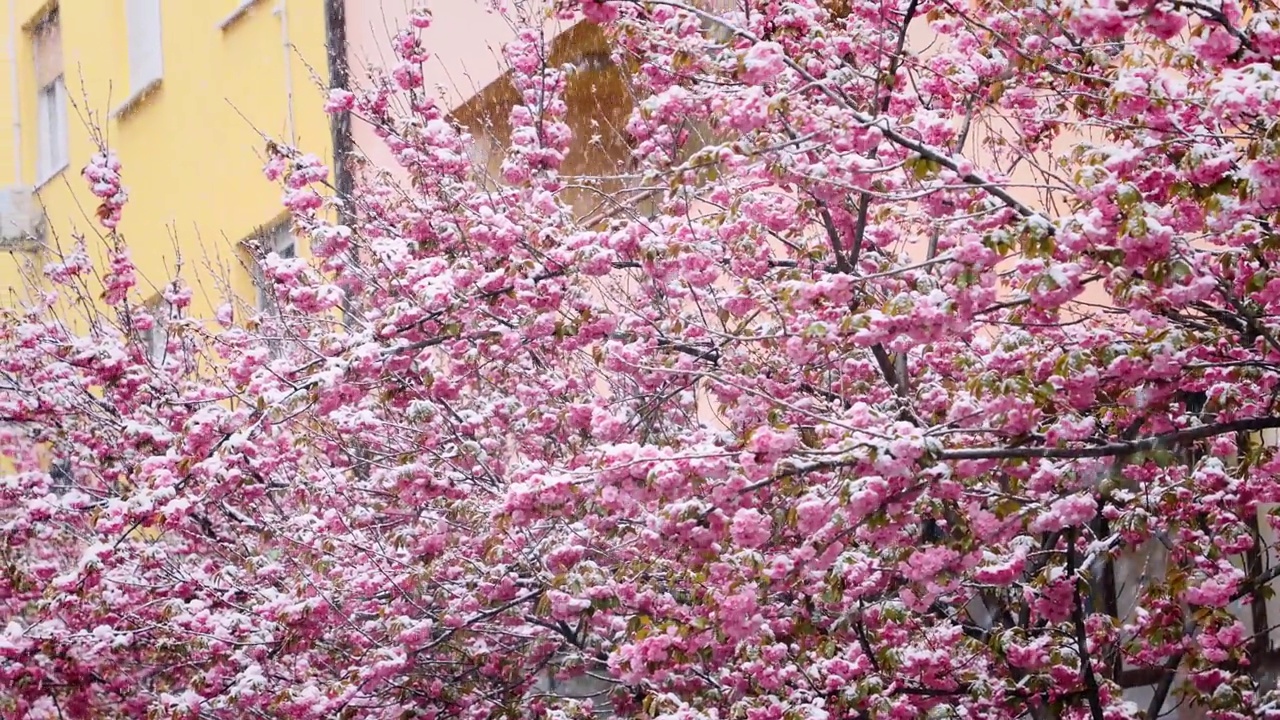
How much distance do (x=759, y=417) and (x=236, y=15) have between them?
31.8ft

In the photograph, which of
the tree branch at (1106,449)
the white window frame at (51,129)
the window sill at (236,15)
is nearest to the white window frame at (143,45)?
the window sill at (236,15)

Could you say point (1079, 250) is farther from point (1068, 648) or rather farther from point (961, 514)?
point (1068, 648)

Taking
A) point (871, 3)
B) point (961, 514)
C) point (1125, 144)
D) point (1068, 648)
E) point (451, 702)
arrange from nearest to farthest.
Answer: point (1125, 144) < point (961, 514) < point (1068, 648) < point (871, 3) < point (451, 702)

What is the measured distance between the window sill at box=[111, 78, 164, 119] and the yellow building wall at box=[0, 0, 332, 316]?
0.11ft

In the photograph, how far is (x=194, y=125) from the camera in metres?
15.2

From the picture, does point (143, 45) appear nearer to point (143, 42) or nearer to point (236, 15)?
point (143, 42)

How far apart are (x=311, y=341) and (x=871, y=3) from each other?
9.89ft

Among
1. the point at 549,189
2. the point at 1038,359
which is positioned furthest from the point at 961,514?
the point at 549,189

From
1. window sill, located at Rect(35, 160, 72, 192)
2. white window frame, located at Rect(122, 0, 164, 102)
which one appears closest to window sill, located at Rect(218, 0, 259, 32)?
white window frame, located at Rect(122, 0, 164, 102)

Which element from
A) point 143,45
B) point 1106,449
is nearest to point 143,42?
point 143,45

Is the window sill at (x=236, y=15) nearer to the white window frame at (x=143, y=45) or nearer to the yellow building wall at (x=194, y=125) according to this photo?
the yellow building wall at (x=194, y=125)

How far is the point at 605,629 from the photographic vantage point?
6.24m

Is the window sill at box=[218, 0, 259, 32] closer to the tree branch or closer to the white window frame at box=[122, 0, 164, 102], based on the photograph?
the white window frame at box=[122, 0, 164, 102]

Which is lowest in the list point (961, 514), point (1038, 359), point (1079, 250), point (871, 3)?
point (961, 514)
